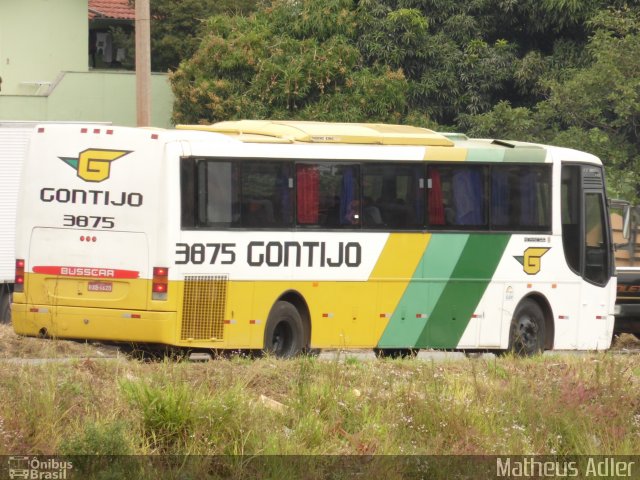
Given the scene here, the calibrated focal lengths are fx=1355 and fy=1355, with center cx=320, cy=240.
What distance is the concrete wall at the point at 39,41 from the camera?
1507 inches

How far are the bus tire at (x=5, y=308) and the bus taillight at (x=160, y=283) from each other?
7.98 m

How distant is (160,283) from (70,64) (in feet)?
80.7

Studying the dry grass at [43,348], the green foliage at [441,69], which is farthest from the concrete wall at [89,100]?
the dry grass at [43,348]

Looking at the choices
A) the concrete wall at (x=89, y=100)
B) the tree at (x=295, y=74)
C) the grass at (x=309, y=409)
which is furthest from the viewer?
the concrete wall at (x=89, y=100)

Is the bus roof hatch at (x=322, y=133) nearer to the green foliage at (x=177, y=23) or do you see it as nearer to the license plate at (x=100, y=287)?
the license plate at (x=100, y=287)

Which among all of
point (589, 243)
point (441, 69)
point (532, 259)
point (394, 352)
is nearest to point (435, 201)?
point (532, 259)

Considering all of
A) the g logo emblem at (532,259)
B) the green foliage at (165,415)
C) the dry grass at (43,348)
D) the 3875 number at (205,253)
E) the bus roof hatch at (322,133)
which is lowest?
the dry grass at (43,348)

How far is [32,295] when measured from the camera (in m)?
16.4

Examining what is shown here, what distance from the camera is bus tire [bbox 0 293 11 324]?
23203 millimetres

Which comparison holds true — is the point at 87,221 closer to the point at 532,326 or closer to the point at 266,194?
the point at 266,194

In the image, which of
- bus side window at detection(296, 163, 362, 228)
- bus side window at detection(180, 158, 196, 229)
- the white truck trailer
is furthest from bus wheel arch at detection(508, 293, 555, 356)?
the white truck trailer

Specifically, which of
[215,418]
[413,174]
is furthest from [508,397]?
[413,174]

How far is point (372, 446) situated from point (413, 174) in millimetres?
7261

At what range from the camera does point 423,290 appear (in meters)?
18.0
